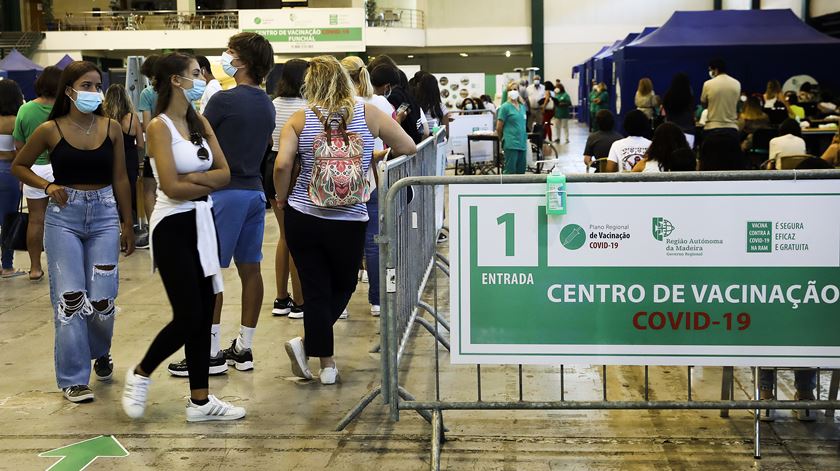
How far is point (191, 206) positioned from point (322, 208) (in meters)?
0.70

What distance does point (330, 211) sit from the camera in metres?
5.02

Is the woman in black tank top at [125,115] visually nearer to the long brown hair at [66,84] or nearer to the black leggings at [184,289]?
the long brown hair at [66,84]

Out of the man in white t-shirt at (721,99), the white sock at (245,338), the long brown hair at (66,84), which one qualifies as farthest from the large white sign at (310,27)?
the long brown hair at (66,84)

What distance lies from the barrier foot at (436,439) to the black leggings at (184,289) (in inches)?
47.4

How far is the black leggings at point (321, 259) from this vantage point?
198 inches

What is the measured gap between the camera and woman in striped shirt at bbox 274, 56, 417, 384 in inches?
197

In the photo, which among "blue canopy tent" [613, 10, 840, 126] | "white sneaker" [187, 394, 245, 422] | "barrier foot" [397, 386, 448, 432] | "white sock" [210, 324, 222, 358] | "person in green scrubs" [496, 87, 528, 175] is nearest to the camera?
"barrier foot" [397, 386, 448, 432]

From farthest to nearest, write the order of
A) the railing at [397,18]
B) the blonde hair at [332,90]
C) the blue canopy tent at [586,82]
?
the railing at [397,18] → the blue canopy tent at [586,82] → the blonde hair at [332,90]

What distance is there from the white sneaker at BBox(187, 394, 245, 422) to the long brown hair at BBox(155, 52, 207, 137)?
1.32 metres

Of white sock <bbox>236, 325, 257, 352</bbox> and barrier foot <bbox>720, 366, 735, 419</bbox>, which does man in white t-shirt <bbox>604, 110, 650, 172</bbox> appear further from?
white sock <bbox>236, 325, 257, 352</bbox>

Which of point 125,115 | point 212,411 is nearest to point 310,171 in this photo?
point 212,411

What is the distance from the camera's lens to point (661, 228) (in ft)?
13.2

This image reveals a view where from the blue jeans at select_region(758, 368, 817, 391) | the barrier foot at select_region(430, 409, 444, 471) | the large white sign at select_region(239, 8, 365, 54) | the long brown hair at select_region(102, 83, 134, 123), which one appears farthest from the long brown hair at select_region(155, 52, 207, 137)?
the large white sign at select_region(239, 8, 365, 54)

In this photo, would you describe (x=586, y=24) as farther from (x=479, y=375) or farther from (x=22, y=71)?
(x=479, y=375)
